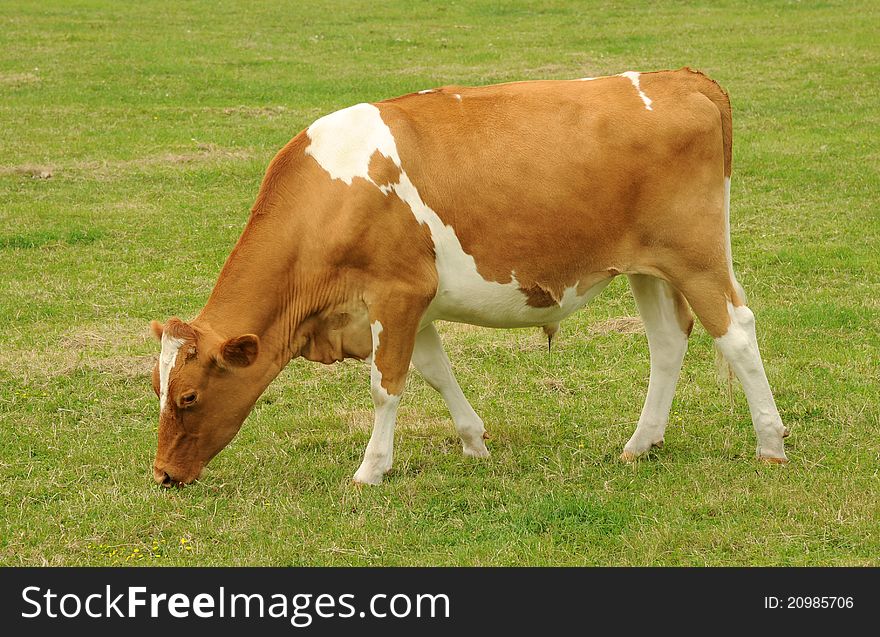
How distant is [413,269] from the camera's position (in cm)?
661

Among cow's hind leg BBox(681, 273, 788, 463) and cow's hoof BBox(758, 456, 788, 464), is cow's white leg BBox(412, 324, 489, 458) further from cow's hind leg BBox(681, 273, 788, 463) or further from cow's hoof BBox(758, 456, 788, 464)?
cow's hoof BBox(758, 456, 788, 464)

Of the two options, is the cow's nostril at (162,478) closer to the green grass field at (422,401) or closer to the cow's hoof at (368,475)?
the green grass field at (422,401)

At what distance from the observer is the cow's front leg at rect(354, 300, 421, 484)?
6668mm

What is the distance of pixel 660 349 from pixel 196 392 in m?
2.82

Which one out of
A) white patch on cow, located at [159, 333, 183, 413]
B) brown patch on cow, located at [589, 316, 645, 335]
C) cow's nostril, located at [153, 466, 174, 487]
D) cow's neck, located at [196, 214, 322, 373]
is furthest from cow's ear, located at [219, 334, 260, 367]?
brown patch on cow, located at [589, 316, 645, 335]

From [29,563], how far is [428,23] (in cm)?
2500

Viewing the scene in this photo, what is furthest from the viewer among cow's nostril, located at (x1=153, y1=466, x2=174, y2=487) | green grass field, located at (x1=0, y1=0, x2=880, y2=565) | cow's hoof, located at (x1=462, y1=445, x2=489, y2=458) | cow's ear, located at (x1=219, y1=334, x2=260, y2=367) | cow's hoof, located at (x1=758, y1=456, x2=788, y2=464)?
cow's hoof, located at (x1=462, y1=445, x2=489, y2=458)

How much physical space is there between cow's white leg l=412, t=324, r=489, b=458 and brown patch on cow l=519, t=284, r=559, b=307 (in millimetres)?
761

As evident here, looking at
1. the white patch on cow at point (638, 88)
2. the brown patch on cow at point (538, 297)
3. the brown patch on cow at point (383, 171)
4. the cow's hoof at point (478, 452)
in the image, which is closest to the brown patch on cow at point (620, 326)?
the cow's hoof at point (478, 452)

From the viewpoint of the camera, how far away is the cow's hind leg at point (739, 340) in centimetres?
674

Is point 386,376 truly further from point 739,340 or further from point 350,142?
point 739,340

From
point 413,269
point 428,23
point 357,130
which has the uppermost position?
point 357,130

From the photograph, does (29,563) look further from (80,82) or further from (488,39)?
(488,39)
